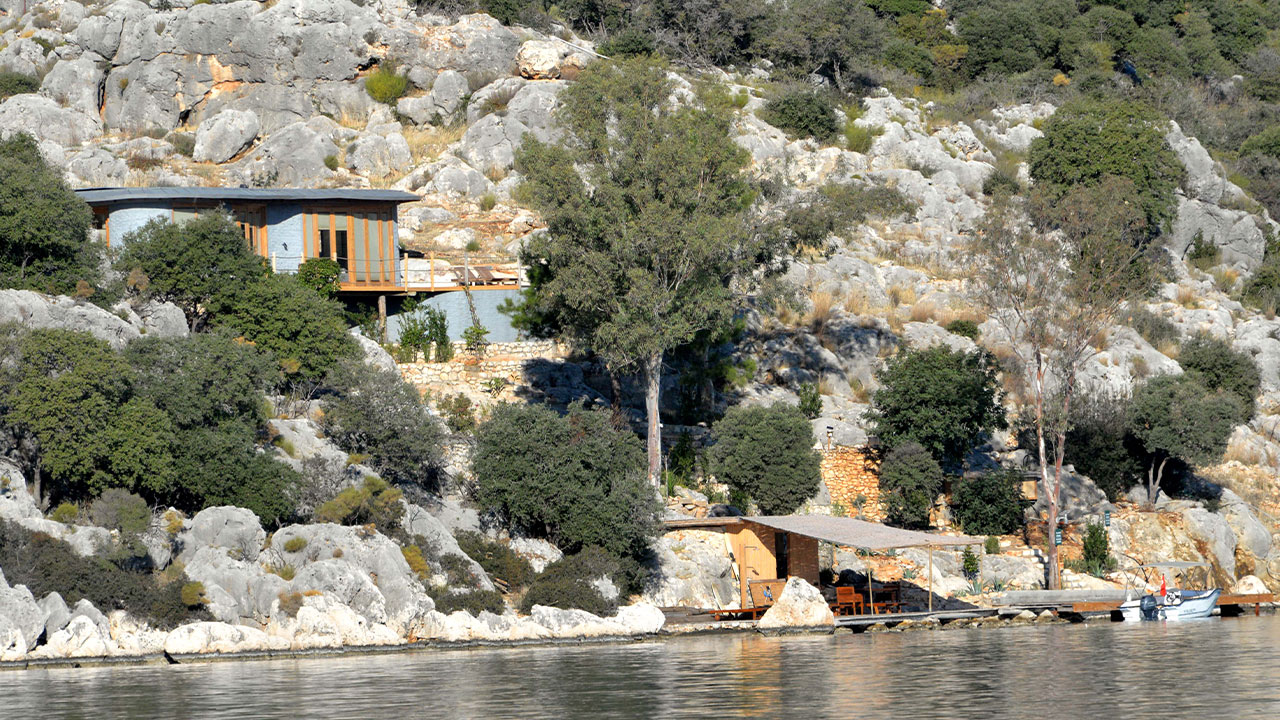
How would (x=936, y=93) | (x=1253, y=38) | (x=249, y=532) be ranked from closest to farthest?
(x=249, y=532)
(x=936, y=93)
(x=1253, y=38)

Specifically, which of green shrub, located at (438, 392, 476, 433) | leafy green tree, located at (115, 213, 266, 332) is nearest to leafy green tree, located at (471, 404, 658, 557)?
green shrub, located at (438, 392, 476, 433)

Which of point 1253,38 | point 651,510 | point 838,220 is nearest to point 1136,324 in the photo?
point 838,220

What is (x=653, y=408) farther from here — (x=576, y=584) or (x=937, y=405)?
(x=937, y=405)

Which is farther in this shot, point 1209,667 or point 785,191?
point 785,191

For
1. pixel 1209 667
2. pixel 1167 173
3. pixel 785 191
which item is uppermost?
pixel 1167 173

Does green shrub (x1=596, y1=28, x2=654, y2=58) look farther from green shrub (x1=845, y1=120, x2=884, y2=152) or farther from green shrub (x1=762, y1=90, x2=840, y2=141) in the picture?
green shrub (x1=845, y1=120, x2=884, y2=152)

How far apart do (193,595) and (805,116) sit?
165 feet

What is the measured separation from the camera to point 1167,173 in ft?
239

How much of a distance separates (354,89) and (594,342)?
34373mm

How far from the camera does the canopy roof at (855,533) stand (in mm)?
39000

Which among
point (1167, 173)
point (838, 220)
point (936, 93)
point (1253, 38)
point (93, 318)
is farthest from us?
point (1253, 38)

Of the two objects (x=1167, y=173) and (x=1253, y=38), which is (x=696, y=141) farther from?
(x=1253, y=38)

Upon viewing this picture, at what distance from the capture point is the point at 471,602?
124 feet

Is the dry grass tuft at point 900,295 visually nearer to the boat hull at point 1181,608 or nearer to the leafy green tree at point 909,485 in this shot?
the leafy green tree at point 909,485
